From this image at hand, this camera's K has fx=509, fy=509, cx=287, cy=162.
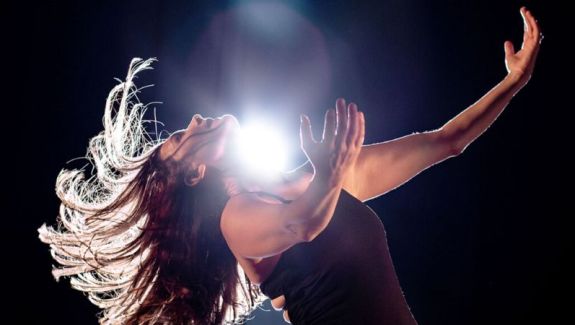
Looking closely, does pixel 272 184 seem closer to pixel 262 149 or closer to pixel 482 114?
pixel 482 114

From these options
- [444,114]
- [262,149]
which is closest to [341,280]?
[262,149]

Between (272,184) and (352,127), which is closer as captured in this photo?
(352,127)

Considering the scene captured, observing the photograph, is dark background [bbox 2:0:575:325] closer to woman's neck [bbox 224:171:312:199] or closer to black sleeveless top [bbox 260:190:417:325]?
woman's neck [bbox 224:171:312:199]

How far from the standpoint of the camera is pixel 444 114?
10.7 ft

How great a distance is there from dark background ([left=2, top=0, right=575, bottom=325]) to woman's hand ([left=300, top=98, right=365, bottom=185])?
7.63 feet

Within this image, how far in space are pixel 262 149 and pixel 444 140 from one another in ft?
3.01

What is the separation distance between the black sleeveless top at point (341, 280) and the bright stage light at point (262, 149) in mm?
362

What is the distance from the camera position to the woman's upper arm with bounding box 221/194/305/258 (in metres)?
0.88

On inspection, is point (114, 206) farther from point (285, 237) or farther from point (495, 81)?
point (495, 81)

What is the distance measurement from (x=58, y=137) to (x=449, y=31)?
243cm

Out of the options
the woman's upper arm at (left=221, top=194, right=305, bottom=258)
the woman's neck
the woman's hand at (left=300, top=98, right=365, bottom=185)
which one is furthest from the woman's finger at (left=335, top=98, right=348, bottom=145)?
the woman's neck

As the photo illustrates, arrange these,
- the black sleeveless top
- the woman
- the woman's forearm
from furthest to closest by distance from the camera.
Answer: the woman's forearm
the black sleeveless top
the woman

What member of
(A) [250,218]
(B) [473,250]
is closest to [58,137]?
(A) [250,218]

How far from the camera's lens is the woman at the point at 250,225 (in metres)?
0.91
